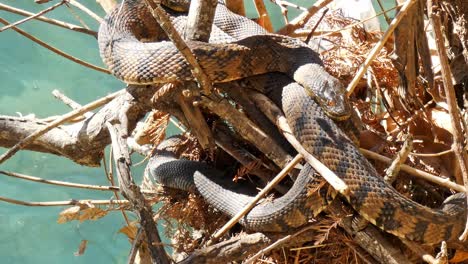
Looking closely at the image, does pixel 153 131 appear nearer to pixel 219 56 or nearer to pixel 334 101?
pixel 219 56

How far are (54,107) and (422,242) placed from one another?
3.63m

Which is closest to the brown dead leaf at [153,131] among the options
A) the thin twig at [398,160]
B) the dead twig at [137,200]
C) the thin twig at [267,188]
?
the dead twig at [137,200]

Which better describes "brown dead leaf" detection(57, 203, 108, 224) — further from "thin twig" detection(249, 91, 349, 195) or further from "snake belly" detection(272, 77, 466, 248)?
"snake belly" detection(272, 77, 466, 248)

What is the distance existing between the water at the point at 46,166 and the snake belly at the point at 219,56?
2.59 metres

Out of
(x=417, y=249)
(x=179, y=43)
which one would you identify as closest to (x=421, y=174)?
(x=417, y=249)

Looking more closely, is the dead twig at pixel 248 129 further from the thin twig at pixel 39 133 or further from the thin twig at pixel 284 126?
the thin twig at pixel 39 133

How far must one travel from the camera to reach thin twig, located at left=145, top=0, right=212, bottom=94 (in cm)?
167

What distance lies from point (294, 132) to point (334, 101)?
20 cm

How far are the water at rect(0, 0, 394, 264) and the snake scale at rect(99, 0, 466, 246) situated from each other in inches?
105

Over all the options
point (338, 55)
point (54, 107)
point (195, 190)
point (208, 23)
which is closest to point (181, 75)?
point (208, 23)

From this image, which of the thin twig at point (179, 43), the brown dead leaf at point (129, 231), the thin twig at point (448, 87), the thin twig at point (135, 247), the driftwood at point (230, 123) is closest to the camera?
the thin twig at point (448, 87)

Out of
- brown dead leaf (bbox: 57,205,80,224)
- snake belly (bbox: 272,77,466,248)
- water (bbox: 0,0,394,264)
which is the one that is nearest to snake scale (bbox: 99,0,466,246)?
snake belly (bbox: 272,77,466,248)

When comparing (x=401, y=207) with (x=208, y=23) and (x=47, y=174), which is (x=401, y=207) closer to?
(x=208, y=23)

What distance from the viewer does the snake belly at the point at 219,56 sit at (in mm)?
2174
